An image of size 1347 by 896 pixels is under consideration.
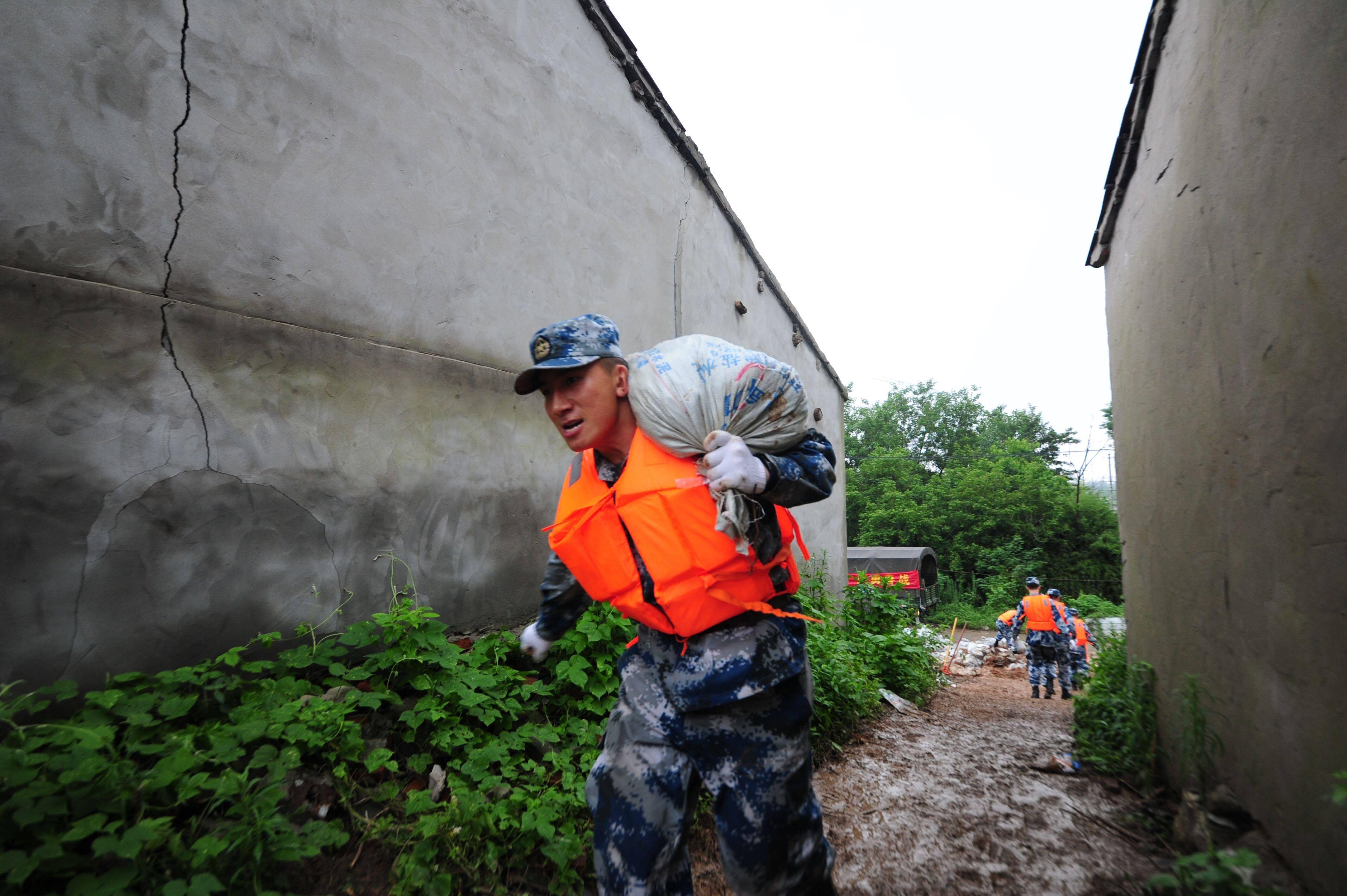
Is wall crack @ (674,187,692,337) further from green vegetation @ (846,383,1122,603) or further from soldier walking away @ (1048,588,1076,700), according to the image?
green vegetation @ (846,383,1122,603)

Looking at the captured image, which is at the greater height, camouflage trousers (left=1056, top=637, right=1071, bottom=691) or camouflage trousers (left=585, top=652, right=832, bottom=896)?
camouflage trousers (left=585, top=652, right=832, bottom=896)

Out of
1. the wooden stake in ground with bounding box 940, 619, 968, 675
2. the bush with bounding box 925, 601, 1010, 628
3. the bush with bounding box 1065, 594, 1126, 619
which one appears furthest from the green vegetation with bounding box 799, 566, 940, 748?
the bush with bounding box 925, 601, 1010, 628

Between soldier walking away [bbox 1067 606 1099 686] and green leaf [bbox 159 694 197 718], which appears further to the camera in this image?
soldier walking away [bbox 1067 606 1099 686]

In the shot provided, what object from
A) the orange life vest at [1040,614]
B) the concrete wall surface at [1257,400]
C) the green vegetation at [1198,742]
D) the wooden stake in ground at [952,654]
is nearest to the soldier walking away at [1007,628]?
the wooden stake in ground at [952,654]

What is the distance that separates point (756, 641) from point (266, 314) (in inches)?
98.9

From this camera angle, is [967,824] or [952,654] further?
[952,654]

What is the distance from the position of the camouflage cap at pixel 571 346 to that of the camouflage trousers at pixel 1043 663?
1008cm

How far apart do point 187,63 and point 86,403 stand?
146cm

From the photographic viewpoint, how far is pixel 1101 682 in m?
4.28

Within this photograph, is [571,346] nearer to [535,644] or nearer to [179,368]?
[535,644]

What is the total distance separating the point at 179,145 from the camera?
2.59 meters

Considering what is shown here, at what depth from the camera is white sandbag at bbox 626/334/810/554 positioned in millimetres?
1744

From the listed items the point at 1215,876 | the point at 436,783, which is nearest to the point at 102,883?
the point at 436,783

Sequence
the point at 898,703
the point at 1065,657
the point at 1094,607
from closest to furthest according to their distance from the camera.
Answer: the point at 898,703 → the point at 1065,657 → the point at 1094,607
